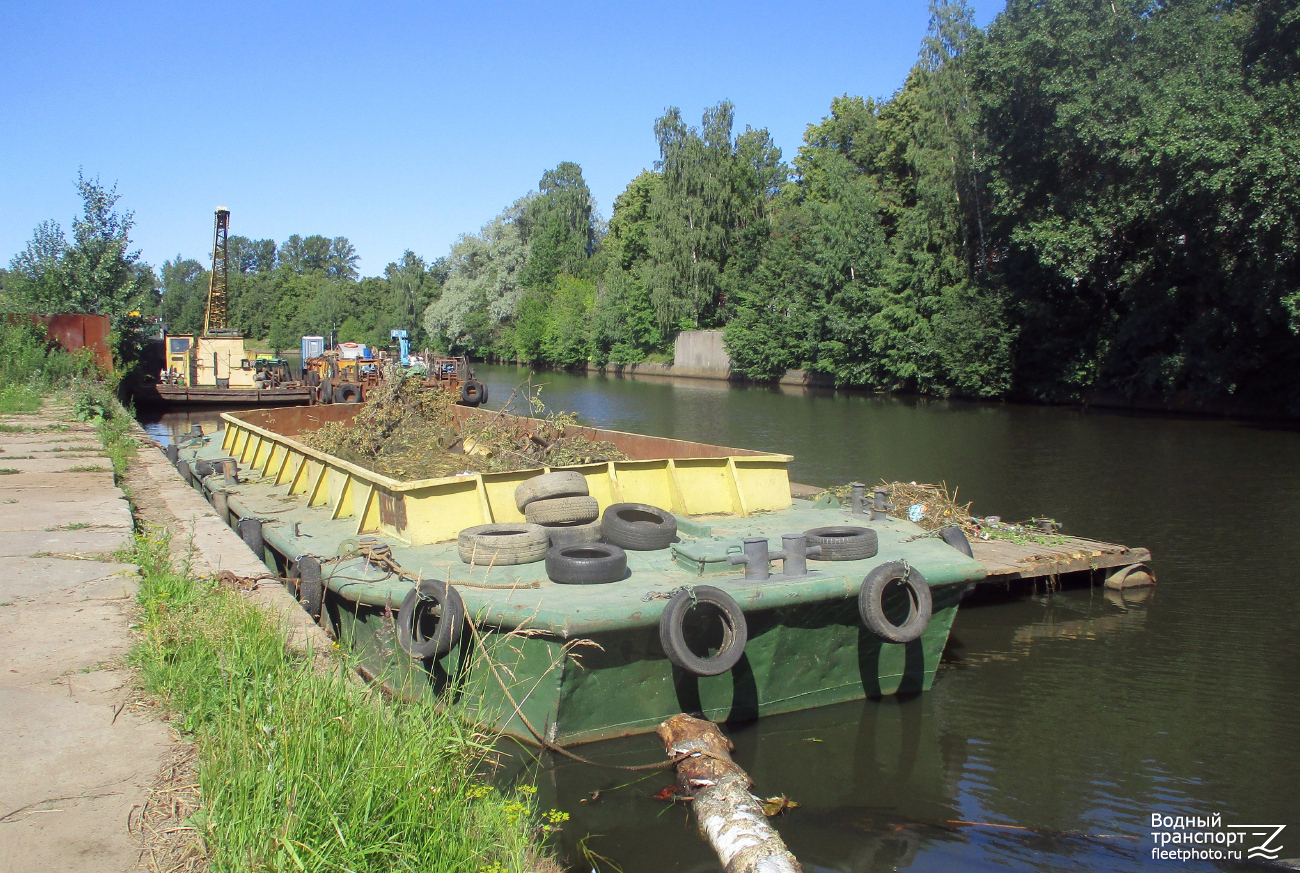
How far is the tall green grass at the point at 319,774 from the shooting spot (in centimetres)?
273

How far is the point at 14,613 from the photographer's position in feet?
15.8

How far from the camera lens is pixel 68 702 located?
373 centimetres

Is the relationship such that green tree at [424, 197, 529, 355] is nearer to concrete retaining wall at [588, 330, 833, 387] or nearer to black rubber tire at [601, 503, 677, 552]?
concrete retaining wall at [588, 330, 833, 387]

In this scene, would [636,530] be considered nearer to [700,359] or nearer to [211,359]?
[211,359]

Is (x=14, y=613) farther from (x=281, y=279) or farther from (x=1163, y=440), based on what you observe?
(x=281, y=279)

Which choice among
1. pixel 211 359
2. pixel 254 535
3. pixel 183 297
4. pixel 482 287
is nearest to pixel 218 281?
pixel 211 359

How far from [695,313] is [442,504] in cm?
4334

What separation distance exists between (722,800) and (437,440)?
6406mm

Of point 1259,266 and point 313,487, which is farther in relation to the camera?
point 1259,266

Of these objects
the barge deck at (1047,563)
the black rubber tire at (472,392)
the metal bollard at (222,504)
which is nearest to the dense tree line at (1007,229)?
the black rubber tire at (472,392)

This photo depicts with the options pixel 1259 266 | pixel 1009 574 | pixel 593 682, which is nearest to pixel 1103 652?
pixel 1009 574

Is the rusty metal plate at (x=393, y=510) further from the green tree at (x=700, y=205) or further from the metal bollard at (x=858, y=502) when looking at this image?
the green tree at (x=700, y=205)

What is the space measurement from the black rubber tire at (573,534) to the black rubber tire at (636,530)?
0.21ft

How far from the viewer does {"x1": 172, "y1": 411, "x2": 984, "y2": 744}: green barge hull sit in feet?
16.8
